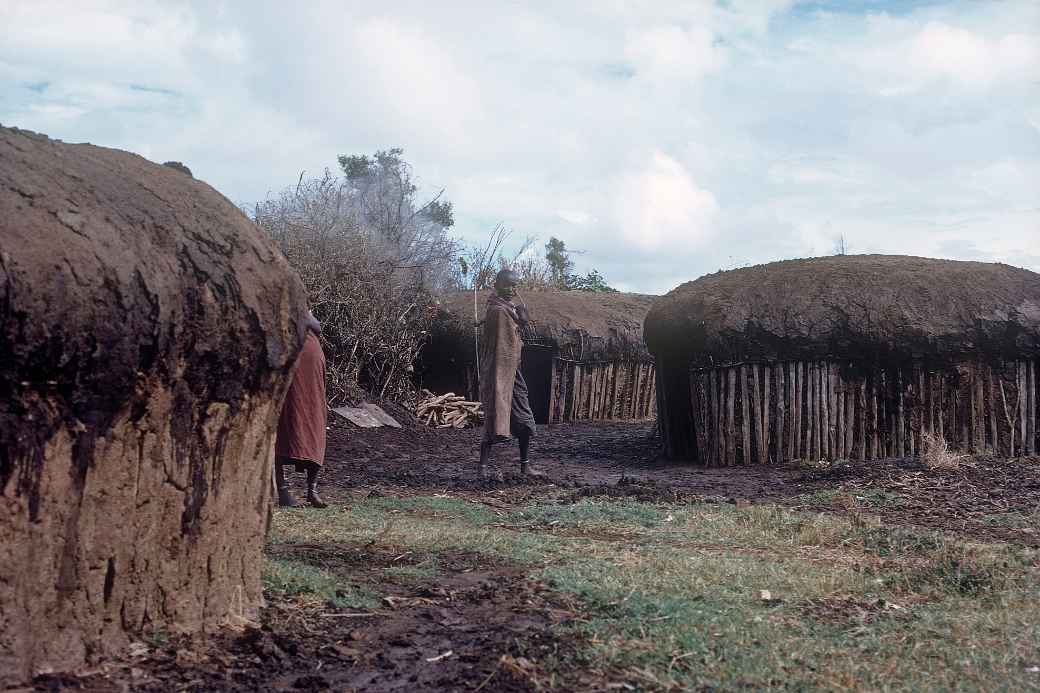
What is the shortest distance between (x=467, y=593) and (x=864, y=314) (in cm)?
761

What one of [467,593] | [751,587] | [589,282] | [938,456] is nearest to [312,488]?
[467,593]

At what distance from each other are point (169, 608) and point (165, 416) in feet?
2.11

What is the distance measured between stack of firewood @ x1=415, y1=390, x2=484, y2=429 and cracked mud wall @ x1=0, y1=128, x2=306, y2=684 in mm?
12777

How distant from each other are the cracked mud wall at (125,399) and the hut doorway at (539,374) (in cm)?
1380

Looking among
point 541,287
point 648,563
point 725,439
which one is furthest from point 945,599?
point 541,287

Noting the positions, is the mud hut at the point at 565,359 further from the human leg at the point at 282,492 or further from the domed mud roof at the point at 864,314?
the human leg at the point at 282,492

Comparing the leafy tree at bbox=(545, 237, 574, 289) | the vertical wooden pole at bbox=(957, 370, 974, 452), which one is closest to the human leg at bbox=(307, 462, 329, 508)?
the vertical wooden pole at bbox=(957, 370, 974, 452)

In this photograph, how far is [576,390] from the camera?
1786cm

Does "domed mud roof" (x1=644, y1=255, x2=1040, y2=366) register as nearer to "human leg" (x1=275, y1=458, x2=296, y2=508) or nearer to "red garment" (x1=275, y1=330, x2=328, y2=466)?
"red garment" (x1=275, y1=330, x2=328, y2=466)

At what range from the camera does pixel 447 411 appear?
17.3 meters

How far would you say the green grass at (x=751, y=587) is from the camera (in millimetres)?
3549

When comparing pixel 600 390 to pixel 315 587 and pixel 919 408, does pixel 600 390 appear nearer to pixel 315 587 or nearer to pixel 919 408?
pixel 919 408

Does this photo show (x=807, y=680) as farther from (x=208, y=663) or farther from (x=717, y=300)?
(x=717, y=300)

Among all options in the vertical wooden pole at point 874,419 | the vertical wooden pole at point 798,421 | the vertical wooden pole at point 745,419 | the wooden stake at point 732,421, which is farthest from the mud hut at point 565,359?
the vertical wooden pole at point 874,419
